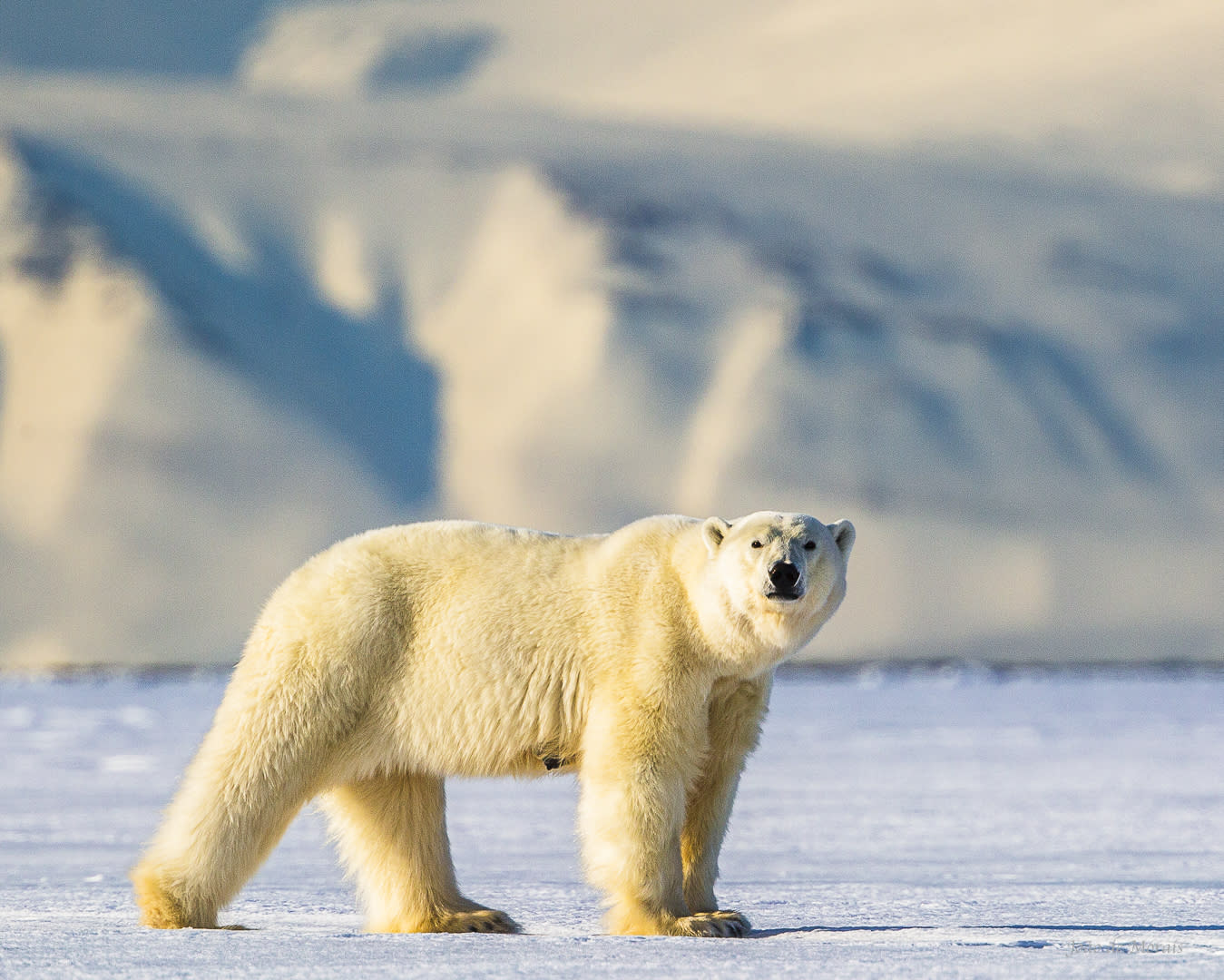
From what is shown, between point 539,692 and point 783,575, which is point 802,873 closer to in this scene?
point 539,692

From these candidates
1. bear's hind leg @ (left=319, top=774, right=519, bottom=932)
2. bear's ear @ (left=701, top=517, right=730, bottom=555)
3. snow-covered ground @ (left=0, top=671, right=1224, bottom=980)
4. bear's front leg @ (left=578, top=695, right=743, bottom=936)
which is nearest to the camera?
snow-covered ground @ (left=0, top=671, right=1224, bottom=980)

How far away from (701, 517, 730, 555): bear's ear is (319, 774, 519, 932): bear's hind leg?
46.4 inches

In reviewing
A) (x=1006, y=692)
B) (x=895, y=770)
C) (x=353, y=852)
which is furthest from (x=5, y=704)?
(x=353, y=852)

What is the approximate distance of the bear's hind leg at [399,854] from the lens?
5.34 meters

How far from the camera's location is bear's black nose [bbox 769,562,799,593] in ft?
15.6

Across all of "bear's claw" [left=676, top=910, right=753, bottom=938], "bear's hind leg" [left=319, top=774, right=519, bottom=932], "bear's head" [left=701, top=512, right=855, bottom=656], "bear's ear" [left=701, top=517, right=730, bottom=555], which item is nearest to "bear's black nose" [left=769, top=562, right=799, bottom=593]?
"bear's head" [left=701, top=512, right=855, bottom=656]

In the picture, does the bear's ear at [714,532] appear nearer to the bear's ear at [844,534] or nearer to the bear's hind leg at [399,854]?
the bear's ear at [844,534]

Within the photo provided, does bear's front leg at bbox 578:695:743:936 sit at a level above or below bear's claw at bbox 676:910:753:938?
above

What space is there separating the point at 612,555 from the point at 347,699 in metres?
0.89

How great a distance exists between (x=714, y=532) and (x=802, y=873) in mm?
2708

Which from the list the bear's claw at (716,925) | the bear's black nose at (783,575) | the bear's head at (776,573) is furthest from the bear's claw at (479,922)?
the bear's black nose at (783,575)

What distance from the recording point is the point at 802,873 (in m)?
7.20

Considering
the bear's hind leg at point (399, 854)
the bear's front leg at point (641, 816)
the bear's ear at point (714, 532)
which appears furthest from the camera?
the bear's hind leg at point (399, 854)

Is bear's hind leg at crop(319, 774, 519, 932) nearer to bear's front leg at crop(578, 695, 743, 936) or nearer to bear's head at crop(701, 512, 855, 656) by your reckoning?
bear's front leg at crop(578, 695, 743, 936)
